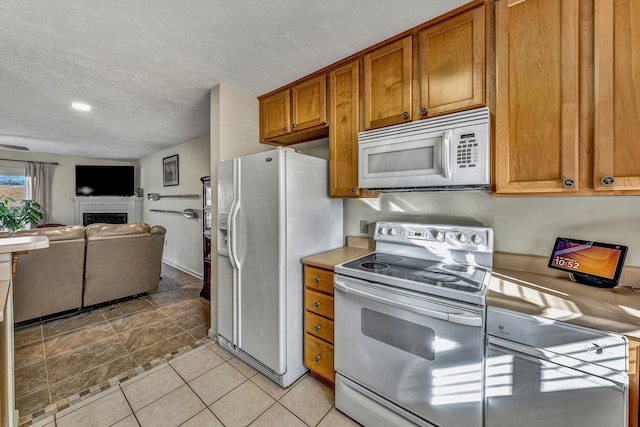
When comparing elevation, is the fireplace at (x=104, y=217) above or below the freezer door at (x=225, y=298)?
above

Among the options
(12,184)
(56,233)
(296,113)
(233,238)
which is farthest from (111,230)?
(12,184)

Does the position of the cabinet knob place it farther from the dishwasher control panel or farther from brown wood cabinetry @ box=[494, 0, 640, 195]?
the dishwasher control panel

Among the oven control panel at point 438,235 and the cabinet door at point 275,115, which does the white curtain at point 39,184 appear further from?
the oven control panel at point 438,235

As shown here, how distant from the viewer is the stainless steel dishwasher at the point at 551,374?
2.90ft

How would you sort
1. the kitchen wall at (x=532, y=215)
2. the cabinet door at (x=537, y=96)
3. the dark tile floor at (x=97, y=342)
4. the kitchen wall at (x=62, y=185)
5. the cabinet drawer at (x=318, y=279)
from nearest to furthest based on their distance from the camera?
1. the cabinet door at (x=537, y=96)
2. the kitchen wall at (x=532, y=215)
3. the cabinet drawer at (x=318, y=279)
4. the dark tile floor at (x=97, y=342)
5. the kitchen wall at (x=62, y=185)

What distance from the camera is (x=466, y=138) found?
136 centimetres

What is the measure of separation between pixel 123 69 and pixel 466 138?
2.59m

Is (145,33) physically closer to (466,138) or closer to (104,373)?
(466,138)

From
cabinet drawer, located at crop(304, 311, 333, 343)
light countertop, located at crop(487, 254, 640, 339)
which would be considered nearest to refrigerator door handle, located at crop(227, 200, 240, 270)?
cabinet drawer, located at crop(304, 311, 333, 343)

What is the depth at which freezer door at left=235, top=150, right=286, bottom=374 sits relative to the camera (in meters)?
1.73

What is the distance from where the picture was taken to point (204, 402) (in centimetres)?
166

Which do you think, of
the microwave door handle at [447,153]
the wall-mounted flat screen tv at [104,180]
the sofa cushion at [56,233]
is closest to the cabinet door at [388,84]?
the microwave door handle at [447,153]

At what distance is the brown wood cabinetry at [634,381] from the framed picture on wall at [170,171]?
546 cm

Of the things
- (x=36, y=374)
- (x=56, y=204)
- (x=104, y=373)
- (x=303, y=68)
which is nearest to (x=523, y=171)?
(x=303, y=68)
